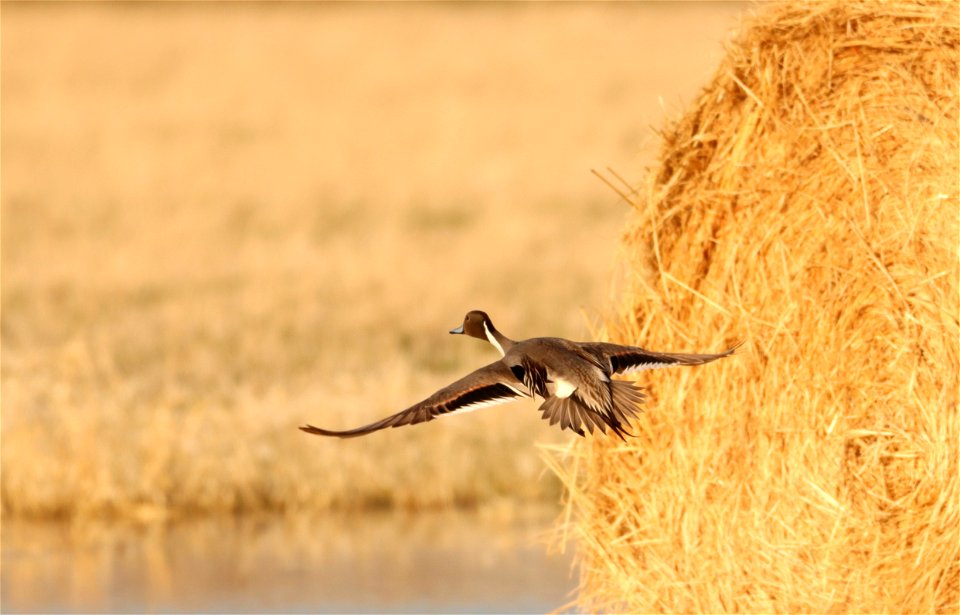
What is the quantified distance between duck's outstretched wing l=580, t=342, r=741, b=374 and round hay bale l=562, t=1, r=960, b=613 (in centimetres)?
109

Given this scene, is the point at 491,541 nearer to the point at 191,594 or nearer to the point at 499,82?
the point at 191,594

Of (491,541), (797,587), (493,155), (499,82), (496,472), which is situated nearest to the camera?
(797,587)

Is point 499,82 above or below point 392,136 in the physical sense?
above

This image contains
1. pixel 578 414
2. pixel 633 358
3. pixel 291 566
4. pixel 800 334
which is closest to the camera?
pixel 578 414

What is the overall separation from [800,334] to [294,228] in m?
13.7

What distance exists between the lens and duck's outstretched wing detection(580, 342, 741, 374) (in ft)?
21.2

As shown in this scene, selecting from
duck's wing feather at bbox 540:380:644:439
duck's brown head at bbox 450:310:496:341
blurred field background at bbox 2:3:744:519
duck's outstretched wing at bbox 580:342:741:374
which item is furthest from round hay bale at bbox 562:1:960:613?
duck's brown head at bbox 450:310:496:341

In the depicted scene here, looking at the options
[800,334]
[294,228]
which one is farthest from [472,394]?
[294,228]

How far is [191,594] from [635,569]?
130 inches

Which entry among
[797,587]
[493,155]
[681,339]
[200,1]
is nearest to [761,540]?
[797,587]

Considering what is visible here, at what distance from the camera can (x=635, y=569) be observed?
761cm

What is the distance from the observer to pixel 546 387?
6102 millimetres

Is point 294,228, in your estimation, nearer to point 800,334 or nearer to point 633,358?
point 800,334

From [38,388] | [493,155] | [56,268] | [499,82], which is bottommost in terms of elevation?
[38,388]
